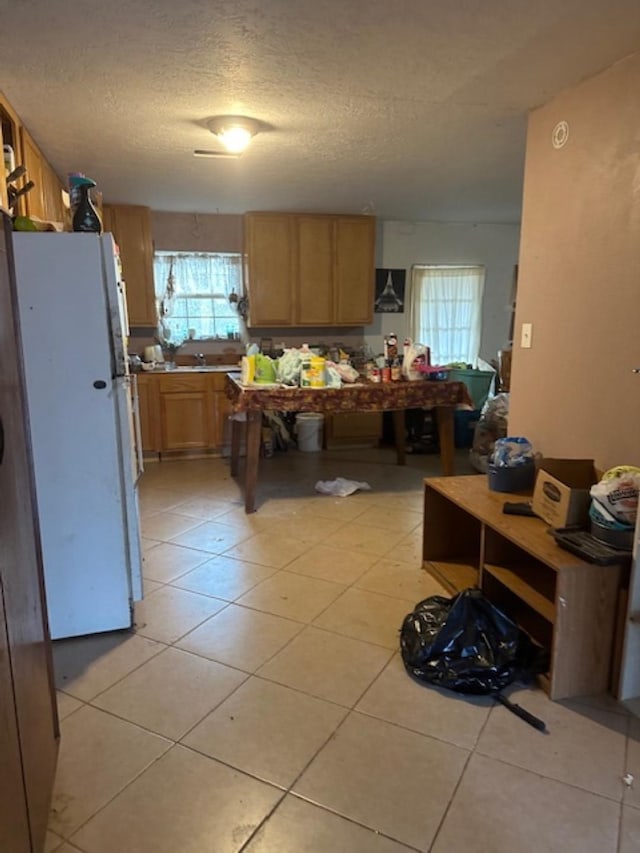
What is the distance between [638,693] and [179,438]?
13.5 feet

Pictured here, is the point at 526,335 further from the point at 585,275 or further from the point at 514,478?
the point at 514,478

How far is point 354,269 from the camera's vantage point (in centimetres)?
556

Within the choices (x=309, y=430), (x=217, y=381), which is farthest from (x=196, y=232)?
(x=309, y=430)

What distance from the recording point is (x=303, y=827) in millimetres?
1450

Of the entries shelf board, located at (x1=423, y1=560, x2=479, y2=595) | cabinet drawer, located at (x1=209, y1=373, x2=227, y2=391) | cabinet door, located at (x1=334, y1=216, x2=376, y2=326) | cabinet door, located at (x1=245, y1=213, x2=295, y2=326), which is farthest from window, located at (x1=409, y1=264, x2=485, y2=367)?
shelf board, located at (x1=423, y1=560, x2=479, y2=595)

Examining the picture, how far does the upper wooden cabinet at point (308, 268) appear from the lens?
5320 mm

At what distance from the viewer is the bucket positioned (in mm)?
5398

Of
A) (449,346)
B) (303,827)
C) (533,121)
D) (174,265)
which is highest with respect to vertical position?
(533,121)

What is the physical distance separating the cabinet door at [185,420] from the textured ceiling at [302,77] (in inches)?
74.7

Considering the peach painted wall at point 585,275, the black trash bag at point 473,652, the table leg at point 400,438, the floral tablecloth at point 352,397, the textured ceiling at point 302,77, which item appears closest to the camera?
the textured ceiling at point 302,77

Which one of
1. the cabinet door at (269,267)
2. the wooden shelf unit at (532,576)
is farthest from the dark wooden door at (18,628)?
the cabinet door at (269,267)

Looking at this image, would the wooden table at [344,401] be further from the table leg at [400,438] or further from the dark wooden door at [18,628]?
the dark wooden door at [18,628]

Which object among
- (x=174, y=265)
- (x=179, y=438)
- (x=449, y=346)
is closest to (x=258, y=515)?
(x=179, y=438)

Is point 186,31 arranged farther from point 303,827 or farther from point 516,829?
point 516,829
